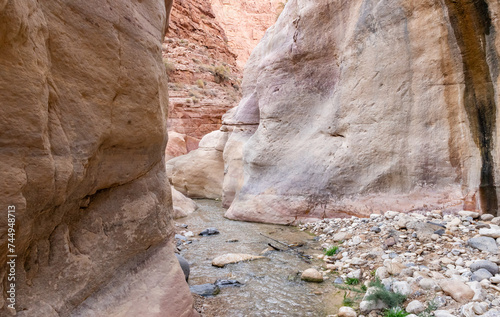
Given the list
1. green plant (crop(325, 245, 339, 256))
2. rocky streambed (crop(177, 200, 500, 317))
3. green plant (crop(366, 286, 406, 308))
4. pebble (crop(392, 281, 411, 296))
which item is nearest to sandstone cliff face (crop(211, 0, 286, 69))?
rocky streambed (crop(177, 200, 500, 317))

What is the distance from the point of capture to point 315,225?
6289 millimetres

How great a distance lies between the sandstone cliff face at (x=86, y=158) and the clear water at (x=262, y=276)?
953mm

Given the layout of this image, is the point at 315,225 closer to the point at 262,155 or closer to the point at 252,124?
the point at 262,155

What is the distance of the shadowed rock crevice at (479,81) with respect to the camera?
4.91m

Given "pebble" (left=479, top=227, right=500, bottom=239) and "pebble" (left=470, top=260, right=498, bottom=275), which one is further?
"pebble" (left=479, top=227, right=500, bottom=239)

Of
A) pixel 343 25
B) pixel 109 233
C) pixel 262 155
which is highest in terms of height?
pixel 343 25

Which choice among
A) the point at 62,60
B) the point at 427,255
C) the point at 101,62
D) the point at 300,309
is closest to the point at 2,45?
the point at 62,60

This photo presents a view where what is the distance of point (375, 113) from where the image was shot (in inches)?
246

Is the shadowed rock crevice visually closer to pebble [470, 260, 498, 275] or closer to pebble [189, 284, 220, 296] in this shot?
pebble [470, 260, 498, 275]

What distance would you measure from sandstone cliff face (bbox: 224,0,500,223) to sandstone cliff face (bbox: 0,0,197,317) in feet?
15.2

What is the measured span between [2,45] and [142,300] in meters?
1.65

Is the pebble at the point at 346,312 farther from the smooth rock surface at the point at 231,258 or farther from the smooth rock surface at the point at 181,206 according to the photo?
the smooth rock surface at the point at 181,206

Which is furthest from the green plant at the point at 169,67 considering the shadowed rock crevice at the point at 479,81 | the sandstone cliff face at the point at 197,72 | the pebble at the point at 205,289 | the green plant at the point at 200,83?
the pebble at the point at 205,289

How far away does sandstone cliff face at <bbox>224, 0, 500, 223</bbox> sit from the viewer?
5156 mm
